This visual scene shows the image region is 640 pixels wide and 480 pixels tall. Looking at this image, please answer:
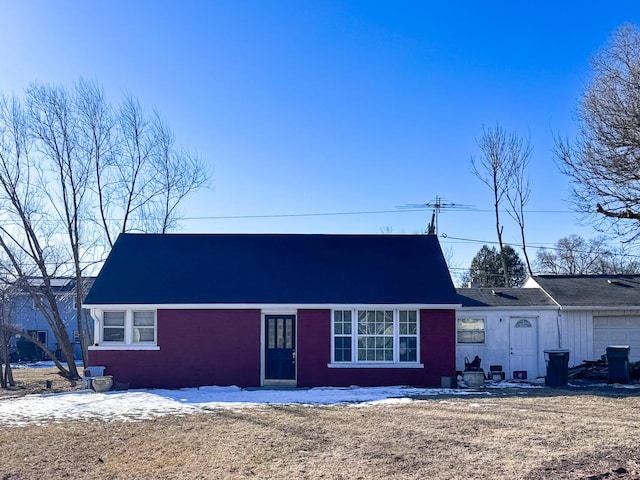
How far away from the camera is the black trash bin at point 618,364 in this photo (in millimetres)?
18109

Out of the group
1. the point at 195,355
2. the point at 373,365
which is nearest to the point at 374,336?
the point at 373,365

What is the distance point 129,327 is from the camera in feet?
59.5

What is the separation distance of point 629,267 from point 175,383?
43525 mm

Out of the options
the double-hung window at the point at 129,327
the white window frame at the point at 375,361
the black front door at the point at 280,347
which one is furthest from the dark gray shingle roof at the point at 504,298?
the double-hung window at the point at 129,327

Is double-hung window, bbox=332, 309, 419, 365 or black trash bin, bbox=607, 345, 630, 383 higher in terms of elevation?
double-hung window, bbox=332, 309, 419, 365

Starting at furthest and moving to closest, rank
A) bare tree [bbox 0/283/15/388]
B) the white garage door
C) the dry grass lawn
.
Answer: bare tree [bbox 0/283/15/388]
the white garage door
the dry grass lawn

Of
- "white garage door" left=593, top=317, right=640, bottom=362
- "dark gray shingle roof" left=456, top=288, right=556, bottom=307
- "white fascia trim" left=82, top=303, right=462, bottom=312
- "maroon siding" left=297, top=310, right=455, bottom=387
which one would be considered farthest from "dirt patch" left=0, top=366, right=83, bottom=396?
"white garage door" left=593, top=317, right=640, bottom=362

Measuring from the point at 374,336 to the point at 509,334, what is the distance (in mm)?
5487

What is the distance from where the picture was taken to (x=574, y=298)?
835 inches

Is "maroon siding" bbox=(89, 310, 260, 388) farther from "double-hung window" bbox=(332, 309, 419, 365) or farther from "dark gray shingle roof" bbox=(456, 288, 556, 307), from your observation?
"dark gray shingle roof" bbox=(456, 288, 556, 307)

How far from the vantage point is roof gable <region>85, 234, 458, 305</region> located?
18.1 meters

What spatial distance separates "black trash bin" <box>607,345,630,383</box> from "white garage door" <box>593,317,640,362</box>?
2794 millimetres

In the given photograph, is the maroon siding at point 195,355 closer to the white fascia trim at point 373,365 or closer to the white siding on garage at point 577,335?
the white fascia trim at point 373,365

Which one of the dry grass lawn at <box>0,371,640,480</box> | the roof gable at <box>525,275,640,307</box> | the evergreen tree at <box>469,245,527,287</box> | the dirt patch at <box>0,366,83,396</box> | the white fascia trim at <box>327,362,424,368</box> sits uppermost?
the evergreen tree at <box>469,245,527,287</box>
